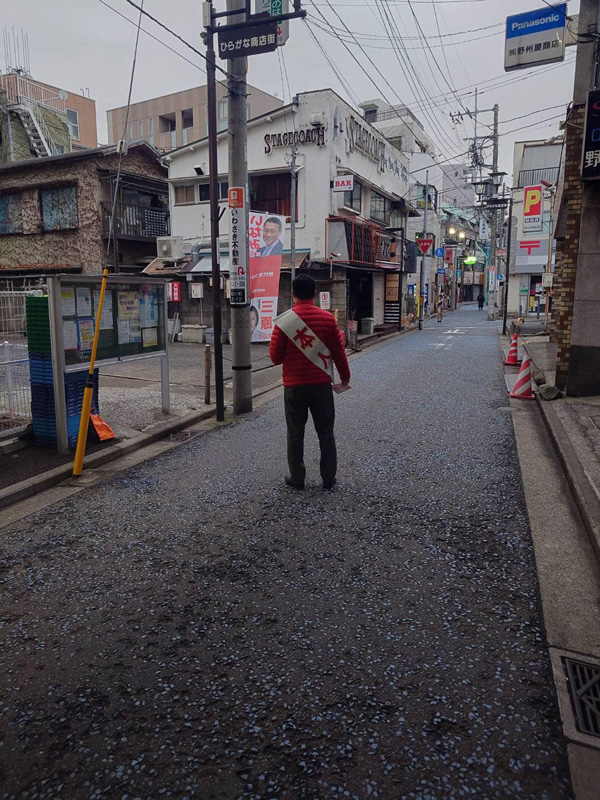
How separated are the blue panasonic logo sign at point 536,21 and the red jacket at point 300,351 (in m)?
10.1

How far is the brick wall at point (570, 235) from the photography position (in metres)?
9.96

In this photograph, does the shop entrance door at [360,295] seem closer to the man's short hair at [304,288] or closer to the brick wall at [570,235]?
the brick wall at [570,235]

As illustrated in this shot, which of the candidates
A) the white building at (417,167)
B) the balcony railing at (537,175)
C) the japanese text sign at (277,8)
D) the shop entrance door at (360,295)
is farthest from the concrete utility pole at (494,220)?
the japanese text sign at (277,8)

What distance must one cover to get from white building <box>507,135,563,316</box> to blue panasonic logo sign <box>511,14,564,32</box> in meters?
29.6

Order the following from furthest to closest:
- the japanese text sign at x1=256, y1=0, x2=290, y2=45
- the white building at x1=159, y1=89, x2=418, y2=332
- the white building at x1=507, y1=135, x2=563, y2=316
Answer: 1. the white building at x1=507, y1=135, x2=563, y2=316
2. the white building at x1=159, y1=89, x2=418, y2=332
3. the japanese text sign at x1=256, y1=0, x2=290, y2=45

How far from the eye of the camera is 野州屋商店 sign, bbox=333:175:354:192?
2241 cm

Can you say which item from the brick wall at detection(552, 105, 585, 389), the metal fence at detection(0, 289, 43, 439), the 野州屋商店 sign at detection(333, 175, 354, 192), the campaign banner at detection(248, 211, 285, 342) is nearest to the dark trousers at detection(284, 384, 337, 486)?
the metal fence at detection(0, 289, 43, 439)

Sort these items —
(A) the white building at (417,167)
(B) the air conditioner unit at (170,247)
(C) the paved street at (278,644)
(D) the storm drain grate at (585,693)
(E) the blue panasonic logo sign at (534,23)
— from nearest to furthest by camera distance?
1. (C) the paved street at (278,644)
2. (D) the storm drain grate at (585,693)
3. (E) the blue panasonic logo sign at (534,23)
4. (B) the air conditioner unit at (170,247)
5. (A) the white building at (417,167)

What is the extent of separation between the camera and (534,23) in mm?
11578

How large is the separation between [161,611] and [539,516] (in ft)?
11.5

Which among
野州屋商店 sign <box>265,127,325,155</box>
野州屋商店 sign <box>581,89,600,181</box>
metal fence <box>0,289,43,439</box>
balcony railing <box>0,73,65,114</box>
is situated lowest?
metal fence <box>0,289,43,439</box>

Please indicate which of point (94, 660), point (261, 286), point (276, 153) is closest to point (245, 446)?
point (94, 660)

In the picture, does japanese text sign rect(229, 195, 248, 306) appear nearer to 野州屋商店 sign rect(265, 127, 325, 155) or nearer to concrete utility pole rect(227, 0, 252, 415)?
concrete utility pole rect(227, 0, 252, 415)

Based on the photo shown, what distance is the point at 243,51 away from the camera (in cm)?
858
